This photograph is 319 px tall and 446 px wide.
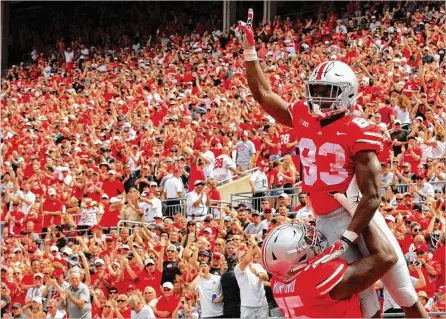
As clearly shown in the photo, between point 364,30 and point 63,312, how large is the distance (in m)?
12.2

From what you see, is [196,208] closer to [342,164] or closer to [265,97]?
[265,97]

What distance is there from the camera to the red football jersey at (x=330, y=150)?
509 centimetres

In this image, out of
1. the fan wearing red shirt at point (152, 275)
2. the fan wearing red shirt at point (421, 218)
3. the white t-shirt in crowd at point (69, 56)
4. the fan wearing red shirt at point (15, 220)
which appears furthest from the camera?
the white t-shirt in crowd at point (69, 56)

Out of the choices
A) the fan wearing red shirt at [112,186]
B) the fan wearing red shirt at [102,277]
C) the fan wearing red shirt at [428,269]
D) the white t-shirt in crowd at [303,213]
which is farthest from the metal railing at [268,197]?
the fan wearing red shirt at [428,269]

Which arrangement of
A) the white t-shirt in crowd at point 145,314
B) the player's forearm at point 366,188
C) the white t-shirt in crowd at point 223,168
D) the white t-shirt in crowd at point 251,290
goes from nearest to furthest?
the player's forearm at point 366,188, the white t-shirt in crowd at point 251,290, the white t-shirt in crowd at point 145,314, the white t-shirt in crowd at point 223,168

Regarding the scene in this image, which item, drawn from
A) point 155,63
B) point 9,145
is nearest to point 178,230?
point 9,145

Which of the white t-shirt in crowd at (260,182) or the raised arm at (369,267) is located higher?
the white t-shirt in crowd at (260,182)

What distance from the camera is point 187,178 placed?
16.5m

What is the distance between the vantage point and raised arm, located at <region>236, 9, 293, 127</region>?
5.61 m

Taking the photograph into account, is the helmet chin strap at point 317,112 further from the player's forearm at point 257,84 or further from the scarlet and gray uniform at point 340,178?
the player's forearm at point 257,84

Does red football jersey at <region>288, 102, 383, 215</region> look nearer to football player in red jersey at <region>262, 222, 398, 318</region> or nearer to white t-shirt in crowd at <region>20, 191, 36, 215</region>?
football player in red jersey at <region>262, 222, 398, 318</region>

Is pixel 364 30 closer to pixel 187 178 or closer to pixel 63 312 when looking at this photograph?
pixel 187 178

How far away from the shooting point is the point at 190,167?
16.7 meters

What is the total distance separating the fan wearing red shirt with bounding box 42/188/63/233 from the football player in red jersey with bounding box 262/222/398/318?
38.0 feet
